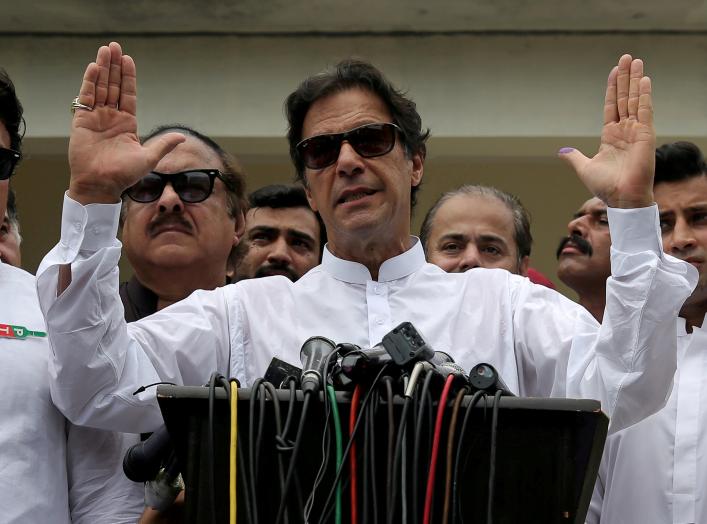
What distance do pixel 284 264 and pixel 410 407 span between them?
2.48 m

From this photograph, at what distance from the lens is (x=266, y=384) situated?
2.75 meters

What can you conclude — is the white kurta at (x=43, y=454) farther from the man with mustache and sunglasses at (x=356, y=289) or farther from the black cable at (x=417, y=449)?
the black cable at (x=417, y=449)

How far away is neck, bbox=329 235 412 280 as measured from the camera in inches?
148

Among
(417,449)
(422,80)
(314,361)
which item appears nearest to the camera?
(417,449)

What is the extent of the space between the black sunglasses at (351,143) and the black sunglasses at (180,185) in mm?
668

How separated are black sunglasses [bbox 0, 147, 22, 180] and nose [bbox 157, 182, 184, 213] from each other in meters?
0.81

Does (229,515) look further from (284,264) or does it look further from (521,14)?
(521,14)

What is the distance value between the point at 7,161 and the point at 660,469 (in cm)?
192

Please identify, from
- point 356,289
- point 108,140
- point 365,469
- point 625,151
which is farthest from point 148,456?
point 625,151

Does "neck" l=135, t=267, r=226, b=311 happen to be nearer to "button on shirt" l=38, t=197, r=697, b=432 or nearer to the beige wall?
"button on shirt" l=38, t=197, r=697, b=432

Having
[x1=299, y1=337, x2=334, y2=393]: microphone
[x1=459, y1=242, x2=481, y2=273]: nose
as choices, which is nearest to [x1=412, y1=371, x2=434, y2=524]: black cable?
[x1=299, y1=337, x2=334, y2=393]: microphone

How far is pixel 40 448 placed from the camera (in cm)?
322

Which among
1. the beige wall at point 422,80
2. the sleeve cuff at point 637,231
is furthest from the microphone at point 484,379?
the beige wall at point 422,80

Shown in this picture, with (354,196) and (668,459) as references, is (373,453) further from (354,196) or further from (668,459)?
(668,459)
